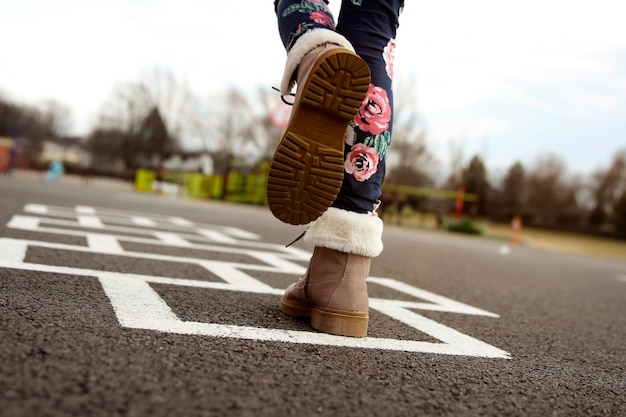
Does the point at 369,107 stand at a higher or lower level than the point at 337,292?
higher

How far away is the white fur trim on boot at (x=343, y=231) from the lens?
68.4 inches

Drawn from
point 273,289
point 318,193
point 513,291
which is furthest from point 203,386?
point 513,291

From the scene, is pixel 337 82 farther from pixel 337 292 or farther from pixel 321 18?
pixel 337 292

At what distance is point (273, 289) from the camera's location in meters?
2.50

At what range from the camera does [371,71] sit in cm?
174

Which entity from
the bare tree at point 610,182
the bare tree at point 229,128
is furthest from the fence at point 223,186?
the bare tree at point 610,182

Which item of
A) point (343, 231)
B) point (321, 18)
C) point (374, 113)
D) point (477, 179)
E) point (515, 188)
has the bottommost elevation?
point (343, 231)

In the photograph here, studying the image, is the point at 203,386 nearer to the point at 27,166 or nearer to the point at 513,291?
the point at 513,291

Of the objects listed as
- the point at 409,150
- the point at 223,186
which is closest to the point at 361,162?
the point at 223,186

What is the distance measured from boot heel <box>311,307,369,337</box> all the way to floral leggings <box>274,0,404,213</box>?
0.30m

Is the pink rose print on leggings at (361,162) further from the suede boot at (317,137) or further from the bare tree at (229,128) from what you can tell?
A: the bare tree at (229,128)

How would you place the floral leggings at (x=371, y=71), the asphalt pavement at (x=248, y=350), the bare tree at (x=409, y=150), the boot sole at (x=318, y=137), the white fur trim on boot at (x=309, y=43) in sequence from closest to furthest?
1. the asphalt pavement at (x=248, y=350)
2. the boot sole at (x=318, y=137)
3. the white fur trim on boot at (x=309, y=43)
4. the floral leggings at (x=371, y=71)
5. the bare tree at (x=409, y=150)

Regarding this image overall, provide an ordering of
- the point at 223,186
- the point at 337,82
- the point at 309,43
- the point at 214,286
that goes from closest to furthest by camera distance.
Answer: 1. the point at 337,82
2. the point at 309,43
3. the point at 214,286
4. the point at 223,186

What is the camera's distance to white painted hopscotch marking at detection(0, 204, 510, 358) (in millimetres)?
1548
